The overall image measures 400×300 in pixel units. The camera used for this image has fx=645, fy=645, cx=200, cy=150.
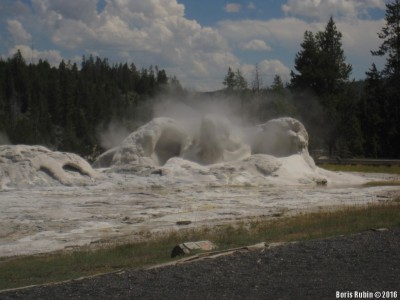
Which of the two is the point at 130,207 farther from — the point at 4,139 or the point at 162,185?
the point at 4,139

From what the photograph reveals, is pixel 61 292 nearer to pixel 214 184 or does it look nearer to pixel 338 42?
pixel 214 184

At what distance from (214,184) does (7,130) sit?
4937 centimetres

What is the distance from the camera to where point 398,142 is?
5628cm

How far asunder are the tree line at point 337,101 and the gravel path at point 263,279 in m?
42.4

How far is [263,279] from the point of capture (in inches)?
332

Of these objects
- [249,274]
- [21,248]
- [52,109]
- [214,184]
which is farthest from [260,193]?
[52,109]

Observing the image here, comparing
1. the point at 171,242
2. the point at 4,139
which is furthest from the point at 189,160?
the point at 4,139

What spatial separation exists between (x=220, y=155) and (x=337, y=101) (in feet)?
99.3

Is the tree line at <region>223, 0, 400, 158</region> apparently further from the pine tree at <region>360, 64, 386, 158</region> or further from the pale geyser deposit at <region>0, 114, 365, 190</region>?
the pale geyser deposit at <region>0, 114, 365, 190</region>

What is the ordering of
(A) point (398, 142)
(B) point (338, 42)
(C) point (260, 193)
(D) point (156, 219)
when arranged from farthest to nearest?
(B) point (338, 42), (A) point (398, 142), (C) point (260, 193), (D) point (156, 219)

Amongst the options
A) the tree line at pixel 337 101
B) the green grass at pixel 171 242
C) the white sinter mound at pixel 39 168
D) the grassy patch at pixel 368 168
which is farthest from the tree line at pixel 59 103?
the green grass at pixel 171 242

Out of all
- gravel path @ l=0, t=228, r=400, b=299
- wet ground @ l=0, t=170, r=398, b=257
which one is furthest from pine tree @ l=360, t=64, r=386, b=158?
gravel path @ l=0, t=228, r=400, b=299

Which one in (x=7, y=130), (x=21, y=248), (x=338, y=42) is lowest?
(x=21, y=248)

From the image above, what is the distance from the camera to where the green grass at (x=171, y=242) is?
10648 mm
